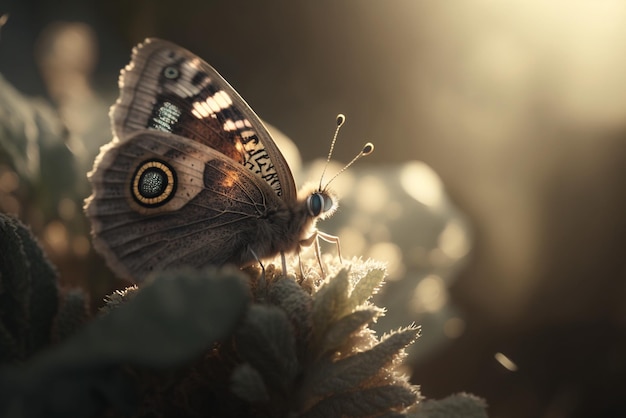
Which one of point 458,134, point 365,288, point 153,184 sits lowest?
point 153,184

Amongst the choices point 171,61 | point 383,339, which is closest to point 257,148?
point 171,61

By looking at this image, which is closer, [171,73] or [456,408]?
[456,408]

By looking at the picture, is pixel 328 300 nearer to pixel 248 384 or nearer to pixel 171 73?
pixel 248 384

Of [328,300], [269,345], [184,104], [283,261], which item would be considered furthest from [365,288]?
[184,104]

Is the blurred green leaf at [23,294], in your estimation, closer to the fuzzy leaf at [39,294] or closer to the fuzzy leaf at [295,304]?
the fuzzy leaf at [39,294]

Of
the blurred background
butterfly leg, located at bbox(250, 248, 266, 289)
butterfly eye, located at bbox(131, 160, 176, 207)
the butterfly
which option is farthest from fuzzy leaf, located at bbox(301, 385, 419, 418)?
the blurred background

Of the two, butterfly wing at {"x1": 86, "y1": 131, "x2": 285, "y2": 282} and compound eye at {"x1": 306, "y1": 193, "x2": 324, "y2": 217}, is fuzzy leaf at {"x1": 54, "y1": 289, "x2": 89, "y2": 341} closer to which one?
butterfly wing at {"x1": 86, "y1": 131, "x2": 285, "y2": 282}

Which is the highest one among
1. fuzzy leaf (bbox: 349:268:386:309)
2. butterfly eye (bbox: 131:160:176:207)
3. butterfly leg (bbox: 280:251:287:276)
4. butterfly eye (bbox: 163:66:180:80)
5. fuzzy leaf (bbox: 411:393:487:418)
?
butterfly eye (bbox: 163:66:180:80)

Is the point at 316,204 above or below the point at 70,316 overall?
above

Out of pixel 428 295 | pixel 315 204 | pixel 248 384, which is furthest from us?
pixel 428 295
